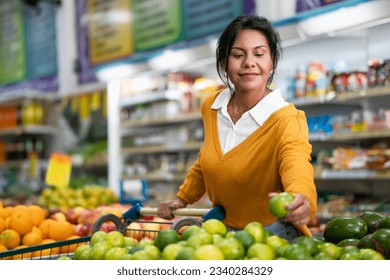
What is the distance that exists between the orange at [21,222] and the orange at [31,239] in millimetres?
32

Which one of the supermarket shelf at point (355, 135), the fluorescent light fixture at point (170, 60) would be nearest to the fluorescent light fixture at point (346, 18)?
the supermarket shelf at point (355, 135)

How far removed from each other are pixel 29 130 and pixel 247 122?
6.54m

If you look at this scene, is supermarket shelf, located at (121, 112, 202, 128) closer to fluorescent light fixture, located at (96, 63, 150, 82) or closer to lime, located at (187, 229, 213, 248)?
fluorescent light fixture, located at (96, 63, 150, 82)

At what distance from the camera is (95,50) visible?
26.9 ft

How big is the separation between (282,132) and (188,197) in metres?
0.73

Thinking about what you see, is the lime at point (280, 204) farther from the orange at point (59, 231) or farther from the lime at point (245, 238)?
the orange at point (59, 231)

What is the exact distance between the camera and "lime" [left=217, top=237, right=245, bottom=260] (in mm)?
1405

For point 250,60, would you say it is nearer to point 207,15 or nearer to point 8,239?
point 8,239

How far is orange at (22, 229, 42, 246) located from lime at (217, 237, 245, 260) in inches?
63.5

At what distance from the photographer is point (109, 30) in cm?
792

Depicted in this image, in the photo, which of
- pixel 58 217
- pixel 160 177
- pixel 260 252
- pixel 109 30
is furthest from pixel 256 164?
pixel 109 30

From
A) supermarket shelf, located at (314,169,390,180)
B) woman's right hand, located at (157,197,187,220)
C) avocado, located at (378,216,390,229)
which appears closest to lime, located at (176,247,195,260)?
avocado, located at (378,216,390,229)
